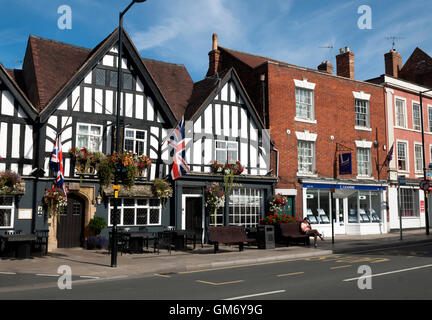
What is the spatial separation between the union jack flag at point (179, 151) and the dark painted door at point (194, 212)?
2.45m

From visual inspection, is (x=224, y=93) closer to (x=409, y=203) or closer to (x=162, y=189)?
(x=162, y=189)

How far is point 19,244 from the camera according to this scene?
14867 millimetres

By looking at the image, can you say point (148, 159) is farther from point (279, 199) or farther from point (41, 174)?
point (279, 199)

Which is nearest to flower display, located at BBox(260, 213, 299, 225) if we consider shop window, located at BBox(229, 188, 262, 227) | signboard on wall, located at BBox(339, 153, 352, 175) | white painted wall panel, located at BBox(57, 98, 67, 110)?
shop window, located at BBox(229, 188, 262, 227)

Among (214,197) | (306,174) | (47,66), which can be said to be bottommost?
(214,197)

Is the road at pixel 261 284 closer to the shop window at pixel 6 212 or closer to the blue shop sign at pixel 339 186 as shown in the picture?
the shop window at pixel 6 212

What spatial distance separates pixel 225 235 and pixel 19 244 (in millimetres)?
7707

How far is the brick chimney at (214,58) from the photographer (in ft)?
88.2

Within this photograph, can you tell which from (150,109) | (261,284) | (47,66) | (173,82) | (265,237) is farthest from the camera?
(173,82)

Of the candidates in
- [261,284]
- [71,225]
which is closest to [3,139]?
[71,225]

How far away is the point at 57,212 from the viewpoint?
16.9 metres

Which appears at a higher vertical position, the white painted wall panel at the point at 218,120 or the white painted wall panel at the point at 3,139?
the white painted wall panel at the point at 218,120

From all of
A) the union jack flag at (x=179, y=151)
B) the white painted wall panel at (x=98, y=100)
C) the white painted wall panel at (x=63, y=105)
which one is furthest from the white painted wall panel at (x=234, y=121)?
the white painted wall panel at (x=63, y=105)
